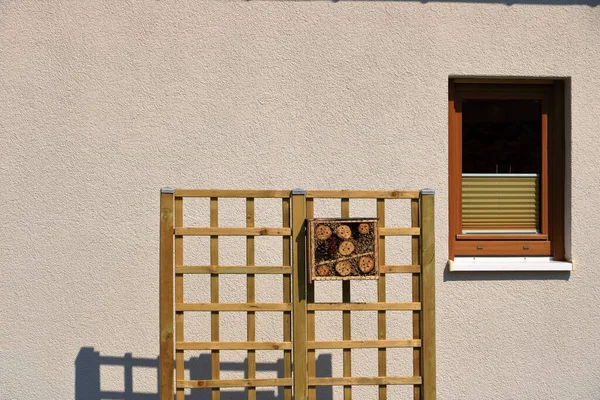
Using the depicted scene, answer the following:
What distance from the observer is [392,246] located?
5699mm

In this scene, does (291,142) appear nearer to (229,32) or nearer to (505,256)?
(229,32)

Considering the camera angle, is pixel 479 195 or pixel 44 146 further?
pixel 479 195

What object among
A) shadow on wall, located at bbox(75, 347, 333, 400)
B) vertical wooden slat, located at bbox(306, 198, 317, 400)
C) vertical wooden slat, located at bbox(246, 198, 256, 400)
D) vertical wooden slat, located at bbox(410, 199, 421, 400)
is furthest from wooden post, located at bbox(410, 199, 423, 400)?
vertical wooden slat, located at bbox(246, 198, 256, 400)

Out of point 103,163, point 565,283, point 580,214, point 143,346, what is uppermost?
point 103,163

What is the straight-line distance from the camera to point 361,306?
4.82m

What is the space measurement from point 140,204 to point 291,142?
126 cm

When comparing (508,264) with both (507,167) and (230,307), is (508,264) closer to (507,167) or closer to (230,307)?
(507,167)

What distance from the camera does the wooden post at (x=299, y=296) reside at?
4.79 metres

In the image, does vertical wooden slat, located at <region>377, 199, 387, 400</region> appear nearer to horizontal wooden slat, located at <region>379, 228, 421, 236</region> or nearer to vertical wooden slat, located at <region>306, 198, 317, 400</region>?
horizontal wooden slat, located at <region>379, 228, 421, 236</region>

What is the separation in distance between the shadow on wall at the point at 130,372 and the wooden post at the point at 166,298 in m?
0.84

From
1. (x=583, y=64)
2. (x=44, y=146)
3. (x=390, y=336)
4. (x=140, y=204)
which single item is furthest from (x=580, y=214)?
(x=44, y=146)

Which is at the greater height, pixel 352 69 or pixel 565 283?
pixel 352 69

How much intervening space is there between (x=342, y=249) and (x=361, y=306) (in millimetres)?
410

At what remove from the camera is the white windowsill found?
5664 millimetres
